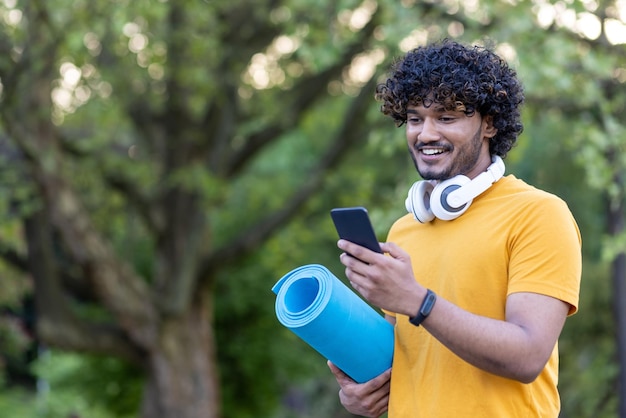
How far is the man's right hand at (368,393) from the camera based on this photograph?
83.0 inches

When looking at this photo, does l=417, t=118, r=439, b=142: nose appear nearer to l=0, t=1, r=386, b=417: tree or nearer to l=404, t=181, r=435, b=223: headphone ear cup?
l=404, t=181, r=435, b=223: headphone ear cup

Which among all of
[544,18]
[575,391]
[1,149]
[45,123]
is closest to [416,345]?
[544,18]

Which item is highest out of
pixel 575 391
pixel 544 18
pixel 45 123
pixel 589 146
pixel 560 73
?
pixel 45 123

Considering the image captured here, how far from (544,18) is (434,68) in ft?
15.7

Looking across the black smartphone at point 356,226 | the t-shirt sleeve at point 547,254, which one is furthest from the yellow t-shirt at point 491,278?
the black smartphone at point 356,226

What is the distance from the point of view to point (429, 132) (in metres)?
2.02

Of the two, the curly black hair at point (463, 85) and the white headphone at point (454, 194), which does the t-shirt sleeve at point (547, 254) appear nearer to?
the white headphone at point (454, 194)

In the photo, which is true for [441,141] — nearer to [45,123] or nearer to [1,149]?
[45,123]

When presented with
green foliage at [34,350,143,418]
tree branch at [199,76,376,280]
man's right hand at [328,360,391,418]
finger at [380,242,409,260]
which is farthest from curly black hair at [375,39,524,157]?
green foliage at [34,350,143,418]

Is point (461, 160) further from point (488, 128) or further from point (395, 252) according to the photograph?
point (395, 252)

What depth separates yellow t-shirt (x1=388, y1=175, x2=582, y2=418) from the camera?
1.83 metres

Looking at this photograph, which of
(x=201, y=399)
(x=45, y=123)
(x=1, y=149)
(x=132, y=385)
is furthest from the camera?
(x=132, y=385)

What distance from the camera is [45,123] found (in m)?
7.89

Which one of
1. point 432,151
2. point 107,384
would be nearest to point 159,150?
point 107,384
